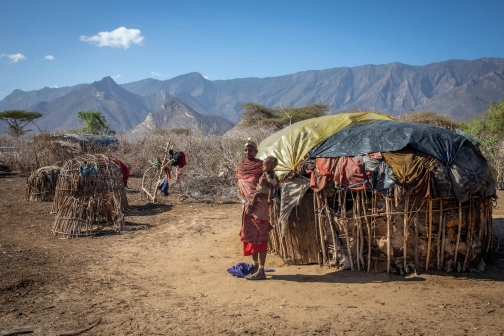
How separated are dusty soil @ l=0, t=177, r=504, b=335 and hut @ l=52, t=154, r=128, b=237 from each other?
1.37 feet

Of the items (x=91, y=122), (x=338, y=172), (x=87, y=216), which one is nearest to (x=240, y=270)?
(x=338, y=172)

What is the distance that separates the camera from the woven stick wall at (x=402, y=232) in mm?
4727

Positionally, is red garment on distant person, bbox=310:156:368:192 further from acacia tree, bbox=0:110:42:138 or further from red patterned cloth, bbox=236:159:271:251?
acacia tree, bbox=0:110:42:138

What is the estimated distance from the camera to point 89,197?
293 inches

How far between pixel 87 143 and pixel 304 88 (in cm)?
10016

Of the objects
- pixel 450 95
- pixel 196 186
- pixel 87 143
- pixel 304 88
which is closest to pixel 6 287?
pixel 196 186

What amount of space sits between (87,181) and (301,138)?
15.8 feet

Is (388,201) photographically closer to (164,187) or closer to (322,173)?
(322,173)

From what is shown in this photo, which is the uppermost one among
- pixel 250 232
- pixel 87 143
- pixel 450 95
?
pixel 450 95

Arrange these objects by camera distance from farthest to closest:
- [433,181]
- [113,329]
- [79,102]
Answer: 1. [79,102]
2. [433,181]
3. [113,329]

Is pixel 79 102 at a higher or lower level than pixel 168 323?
higher

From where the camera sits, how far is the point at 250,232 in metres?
4.60

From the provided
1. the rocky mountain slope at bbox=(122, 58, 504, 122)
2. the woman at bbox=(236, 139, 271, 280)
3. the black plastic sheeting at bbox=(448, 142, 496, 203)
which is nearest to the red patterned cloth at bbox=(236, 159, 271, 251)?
the woman at bbox=(236, 139, 271, 280)

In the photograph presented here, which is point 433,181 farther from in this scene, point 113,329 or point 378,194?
point 113,329
